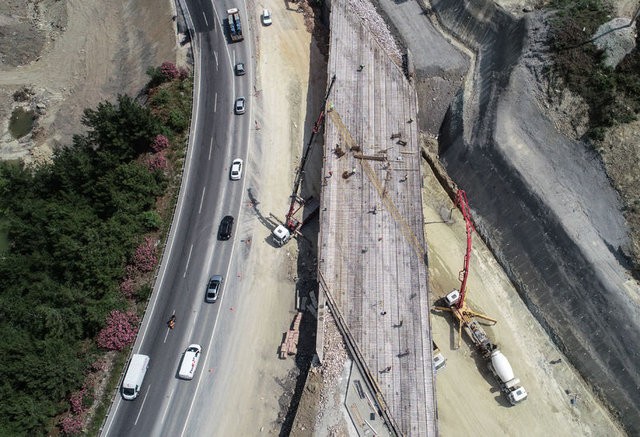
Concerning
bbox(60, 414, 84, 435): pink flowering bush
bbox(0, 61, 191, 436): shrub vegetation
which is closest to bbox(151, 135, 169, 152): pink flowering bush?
bbox(0, 61, 191, 436): shrub vegetation

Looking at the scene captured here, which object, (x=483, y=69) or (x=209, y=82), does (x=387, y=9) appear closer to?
(x=483, y=69)

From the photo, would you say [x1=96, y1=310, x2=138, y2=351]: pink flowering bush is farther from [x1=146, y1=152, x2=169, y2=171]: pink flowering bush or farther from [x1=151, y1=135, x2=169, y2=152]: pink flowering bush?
[x1=151, y1=135, x2=169, y2=152]: pink flowering bush

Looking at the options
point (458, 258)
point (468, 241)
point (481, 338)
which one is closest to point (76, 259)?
point (468, 241)

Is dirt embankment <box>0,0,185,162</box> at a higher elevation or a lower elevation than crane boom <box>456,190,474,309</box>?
higher

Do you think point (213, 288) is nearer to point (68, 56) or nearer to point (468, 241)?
point (468, 241)

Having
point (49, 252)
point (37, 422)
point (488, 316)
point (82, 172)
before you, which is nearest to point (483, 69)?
point (488, 316)

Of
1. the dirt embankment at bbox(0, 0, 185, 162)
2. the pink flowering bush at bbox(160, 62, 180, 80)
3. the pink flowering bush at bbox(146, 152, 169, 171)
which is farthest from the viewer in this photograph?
the dirt embankment at bbox(0, 0, 185, 162)

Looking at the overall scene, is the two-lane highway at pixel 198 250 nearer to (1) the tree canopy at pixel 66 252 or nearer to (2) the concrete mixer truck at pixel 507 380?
(1) the tree canopy at pixel 66 252
